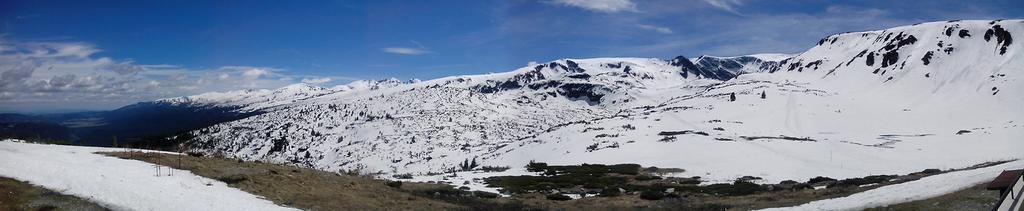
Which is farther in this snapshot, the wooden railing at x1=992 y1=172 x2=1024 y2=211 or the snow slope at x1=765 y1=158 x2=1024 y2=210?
the snow slope at x1=765 y1=158 x2=1024 y2=210

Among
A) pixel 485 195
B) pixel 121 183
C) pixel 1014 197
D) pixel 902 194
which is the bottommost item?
pixel 485 195

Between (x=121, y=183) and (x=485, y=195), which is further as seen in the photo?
(x=485, y=195)

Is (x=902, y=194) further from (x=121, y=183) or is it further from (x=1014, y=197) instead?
(x=121, y=183)

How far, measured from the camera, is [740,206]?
1212 inches

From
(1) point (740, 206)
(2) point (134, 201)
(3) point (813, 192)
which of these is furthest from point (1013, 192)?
(2) point (134, 201)

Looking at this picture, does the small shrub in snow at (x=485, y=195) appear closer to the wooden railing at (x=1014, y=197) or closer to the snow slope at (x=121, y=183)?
the snow slope at (x=121, y=183)

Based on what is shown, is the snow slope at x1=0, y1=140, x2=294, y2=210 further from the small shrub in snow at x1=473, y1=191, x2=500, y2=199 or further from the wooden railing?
the wooden railing

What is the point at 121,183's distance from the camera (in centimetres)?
2322

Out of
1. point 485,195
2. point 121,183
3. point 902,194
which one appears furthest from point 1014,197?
point 121,183

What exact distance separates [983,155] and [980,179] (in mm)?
68368

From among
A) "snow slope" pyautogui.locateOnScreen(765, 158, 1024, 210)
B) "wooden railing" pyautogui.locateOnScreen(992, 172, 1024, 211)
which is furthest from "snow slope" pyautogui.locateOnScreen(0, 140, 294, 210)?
"wooden railing" pyautogui.locateOnScreen(992, 172, 1024, 211)

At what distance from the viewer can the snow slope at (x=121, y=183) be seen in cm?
2161

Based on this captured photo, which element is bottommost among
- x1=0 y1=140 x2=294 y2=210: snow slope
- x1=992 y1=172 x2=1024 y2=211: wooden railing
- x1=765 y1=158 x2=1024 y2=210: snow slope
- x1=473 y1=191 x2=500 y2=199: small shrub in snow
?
x1=473 y1=191 x2=500 y2=199: small shrub in snow

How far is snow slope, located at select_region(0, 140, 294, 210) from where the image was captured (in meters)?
21.6
